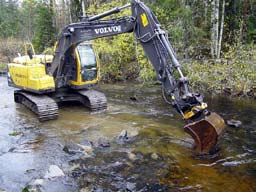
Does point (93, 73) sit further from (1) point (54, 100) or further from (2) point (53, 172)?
(2) point (53, 172)

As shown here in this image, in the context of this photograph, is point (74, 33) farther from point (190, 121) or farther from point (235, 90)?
point (235, 90)

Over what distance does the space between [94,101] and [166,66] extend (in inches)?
186

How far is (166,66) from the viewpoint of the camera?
7598mm

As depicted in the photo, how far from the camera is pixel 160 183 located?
6.28 metres

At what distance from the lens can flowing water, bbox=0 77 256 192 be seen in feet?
20.9

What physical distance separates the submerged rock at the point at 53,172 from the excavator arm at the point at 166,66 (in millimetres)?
2752

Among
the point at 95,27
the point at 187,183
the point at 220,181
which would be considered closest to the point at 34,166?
the point at 187,183

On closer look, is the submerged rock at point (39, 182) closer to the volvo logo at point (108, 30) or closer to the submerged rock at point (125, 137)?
the submerged rock at point (125, 137)

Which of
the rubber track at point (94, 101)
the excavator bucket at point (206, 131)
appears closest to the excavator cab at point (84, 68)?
the rubber track at point (94, 101)

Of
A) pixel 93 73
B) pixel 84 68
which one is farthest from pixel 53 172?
pixel 93 73

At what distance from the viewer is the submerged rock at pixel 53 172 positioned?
6615 mm

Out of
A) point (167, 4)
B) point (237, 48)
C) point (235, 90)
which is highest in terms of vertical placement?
point (167, 4)

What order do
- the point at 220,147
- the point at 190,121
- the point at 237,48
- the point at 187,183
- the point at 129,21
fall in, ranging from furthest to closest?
the point at 237,48 → the point at 129,21 → the point at 220,147 → the point at 190,121 → the point at 187,183

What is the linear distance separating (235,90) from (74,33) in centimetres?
687
